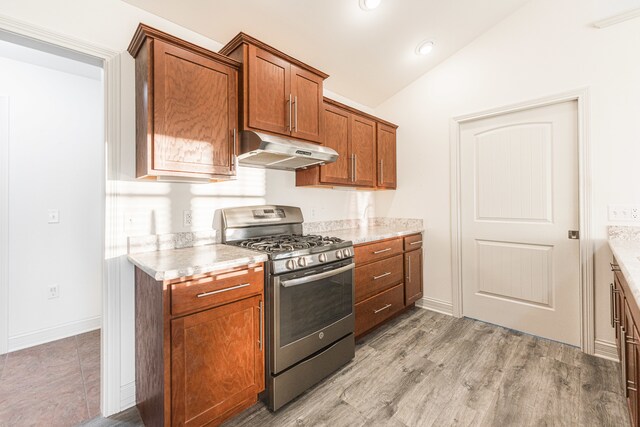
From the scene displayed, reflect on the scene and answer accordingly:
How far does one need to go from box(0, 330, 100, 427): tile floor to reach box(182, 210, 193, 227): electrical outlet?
1249 millimetres

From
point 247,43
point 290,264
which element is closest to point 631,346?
point 290,264

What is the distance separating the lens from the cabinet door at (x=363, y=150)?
2947 millimetres

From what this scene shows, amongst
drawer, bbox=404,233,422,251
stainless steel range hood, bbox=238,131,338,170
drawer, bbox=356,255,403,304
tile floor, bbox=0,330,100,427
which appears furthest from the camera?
drawer, bbox=404,233,422,251

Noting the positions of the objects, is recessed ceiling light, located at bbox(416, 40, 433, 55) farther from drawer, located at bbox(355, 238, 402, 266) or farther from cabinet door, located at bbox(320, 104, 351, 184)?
drawer, located at bbox(355, 238, 402, 266)

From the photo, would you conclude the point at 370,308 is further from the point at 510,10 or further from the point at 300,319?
the point at 510,10

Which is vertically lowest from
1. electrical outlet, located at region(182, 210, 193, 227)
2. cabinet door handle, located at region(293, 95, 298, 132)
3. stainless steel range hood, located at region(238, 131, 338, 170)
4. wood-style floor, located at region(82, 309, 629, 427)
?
wood-style floor, located at region(82, 309, 629, 427)

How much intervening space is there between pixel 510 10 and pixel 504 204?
181cm

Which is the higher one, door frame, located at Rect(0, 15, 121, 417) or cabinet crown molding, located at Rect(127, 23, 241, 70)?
cabinet crown molding, located at Rect(127, 23, 241, 70)

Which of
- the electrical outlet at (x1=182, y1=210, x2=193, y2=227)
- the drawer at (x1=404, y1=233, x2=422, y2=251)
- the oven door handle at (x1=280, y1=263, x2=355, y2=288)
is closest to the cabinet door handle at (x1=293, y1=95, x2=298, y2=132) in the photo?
the electrical outlet at (x1=182, y1=210, x2=193, y2=227)

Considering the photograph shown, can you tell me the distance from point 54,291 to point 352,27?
3.60 meters

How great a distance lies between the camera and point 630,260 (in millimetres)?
1479

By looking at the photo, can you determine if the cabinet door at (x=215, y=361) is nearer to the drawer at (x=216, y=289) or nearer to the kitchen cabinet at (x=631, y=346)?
the drawer at (x=216, y=289)

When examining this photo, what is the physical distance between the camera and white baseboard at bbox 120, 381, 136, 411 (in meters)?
1.79

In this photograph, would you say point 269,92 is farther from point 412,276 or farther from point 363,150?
point 412,276
